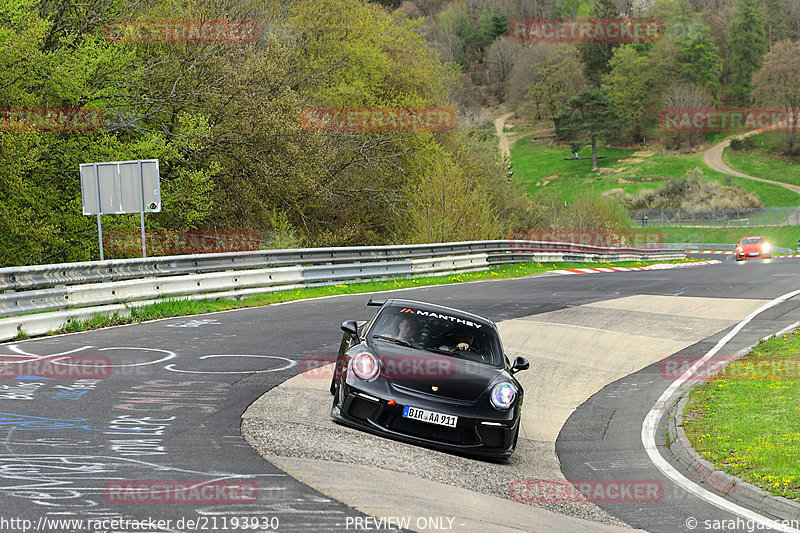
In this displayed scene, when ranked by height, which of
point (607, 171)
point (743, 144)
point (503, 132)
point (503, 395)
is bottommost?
point (503, 395)

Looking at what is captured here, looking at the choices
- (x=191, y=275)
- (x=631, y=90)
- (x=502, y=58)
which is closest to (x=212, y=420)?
(x=191, y=275)

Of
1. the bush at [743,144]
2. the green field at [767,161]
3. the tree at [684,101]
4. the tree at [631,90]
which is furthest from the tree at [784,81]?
the tree at [631,90]

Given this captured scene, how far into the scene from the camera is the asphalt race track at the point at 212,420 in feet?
18.0

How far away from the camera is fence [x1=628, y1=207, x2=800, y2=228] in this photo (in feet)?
291

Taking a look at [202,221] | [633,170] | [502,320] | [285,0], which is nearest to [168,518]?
[502,320]

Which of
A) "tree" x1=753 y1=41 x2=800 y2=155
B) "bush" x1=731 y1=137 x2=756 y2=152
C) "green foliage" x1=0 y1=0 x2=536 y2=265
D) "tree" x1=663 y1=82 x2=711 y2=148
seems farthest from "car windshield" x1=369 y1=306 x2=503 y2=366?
"tree" x1=663 y1=82 x2=711 y2=148

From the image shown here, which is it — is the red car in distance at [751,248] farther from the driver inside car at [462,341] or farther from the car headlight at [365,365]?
the car headlight at [365,365]

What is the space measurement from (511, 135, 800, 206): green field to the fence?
55.0ft

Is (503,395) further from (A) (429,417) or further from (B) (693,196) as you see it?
(B) (693,196)

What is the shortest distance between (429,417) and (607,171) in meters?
139

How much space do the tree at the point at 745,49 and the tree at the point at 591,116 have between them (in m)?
29.6

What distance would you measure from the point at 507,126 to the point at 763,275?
484 feet

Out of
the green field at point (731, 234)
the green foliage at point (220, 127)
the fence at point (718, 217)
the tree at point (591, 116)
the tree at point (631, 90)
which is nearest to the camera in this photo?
the green foliage at point (220, 127)

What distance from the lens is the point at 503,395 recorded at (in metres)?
8.21
